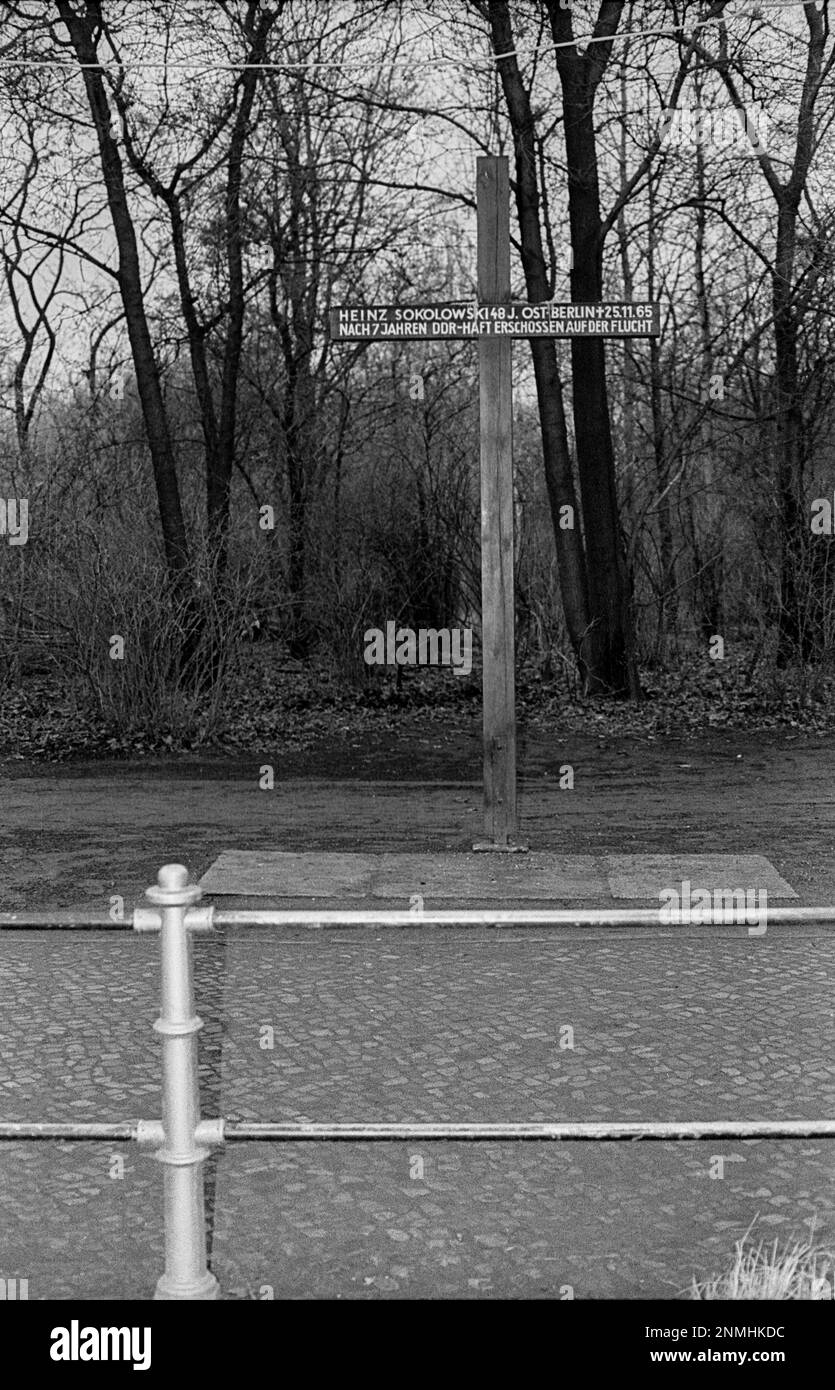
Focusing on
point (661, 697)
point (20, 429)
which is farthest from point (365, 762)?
point (20, 429)

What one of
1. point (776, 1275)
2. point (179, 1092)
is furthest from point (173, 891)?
point (776, 1275)

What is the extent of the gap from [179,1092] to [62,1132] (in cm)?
40

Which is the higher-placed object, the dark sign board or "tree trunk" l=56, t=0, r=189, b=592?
"tree trunk" l=56, t=0, r=189, b=592

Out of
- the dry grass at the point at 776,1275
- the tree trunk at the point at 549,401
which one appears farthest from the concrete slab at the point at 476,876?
the tree trunk at the point at 549,401

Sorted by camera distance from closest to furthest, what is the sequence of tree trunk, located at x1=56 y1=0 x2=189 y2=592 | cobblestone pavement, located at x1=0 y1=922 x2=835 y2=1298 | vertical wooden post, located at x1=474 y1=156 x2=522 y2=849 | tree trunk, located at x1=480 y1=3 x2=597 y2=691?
1. cobblestone pavement, located at x1=0 y1=922 x2=835 y2=1298
2. vertical wooden post, located at x1=474 y1=156 x2=522 y2=849
3. tree trunk, located at x1=56 y1=0 x2=189 y2=592
4. tree trunk, located at x1=480 y1=3 x2=597 y2=691

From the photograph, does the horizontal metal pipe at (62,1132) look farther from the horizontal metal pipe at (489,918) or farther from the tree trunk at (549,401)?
the tree trunk at (549,401)

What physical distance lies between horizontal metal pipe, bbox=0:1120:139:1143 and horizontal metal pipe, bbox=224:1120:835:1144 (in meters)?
0.26

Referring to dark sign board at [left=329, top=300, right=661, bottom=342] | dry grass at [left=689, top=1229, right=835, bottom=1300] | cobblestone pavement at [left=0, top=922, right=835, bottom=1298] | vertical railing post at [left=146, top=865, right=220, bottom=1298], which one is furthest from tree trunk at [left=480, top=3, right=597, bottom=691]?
vertical railing post at [left=146, top=865, right=220, bottom=1298]

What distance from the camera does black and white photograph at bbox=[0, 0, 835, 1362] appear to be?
3967 mm

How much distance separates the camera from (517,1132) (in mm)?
3410

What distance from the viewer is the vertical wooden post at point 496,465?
956 cm

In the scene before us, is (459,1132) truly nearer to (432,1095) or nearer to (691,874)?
(432,1095)

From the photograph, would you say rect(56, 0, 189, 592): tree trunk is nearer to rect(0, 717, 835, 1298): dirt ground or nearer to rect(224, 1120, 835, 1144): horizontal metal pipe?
rect(0, 717, 835, 1298): dirt ground

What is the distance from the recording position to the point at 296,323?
2550cm
